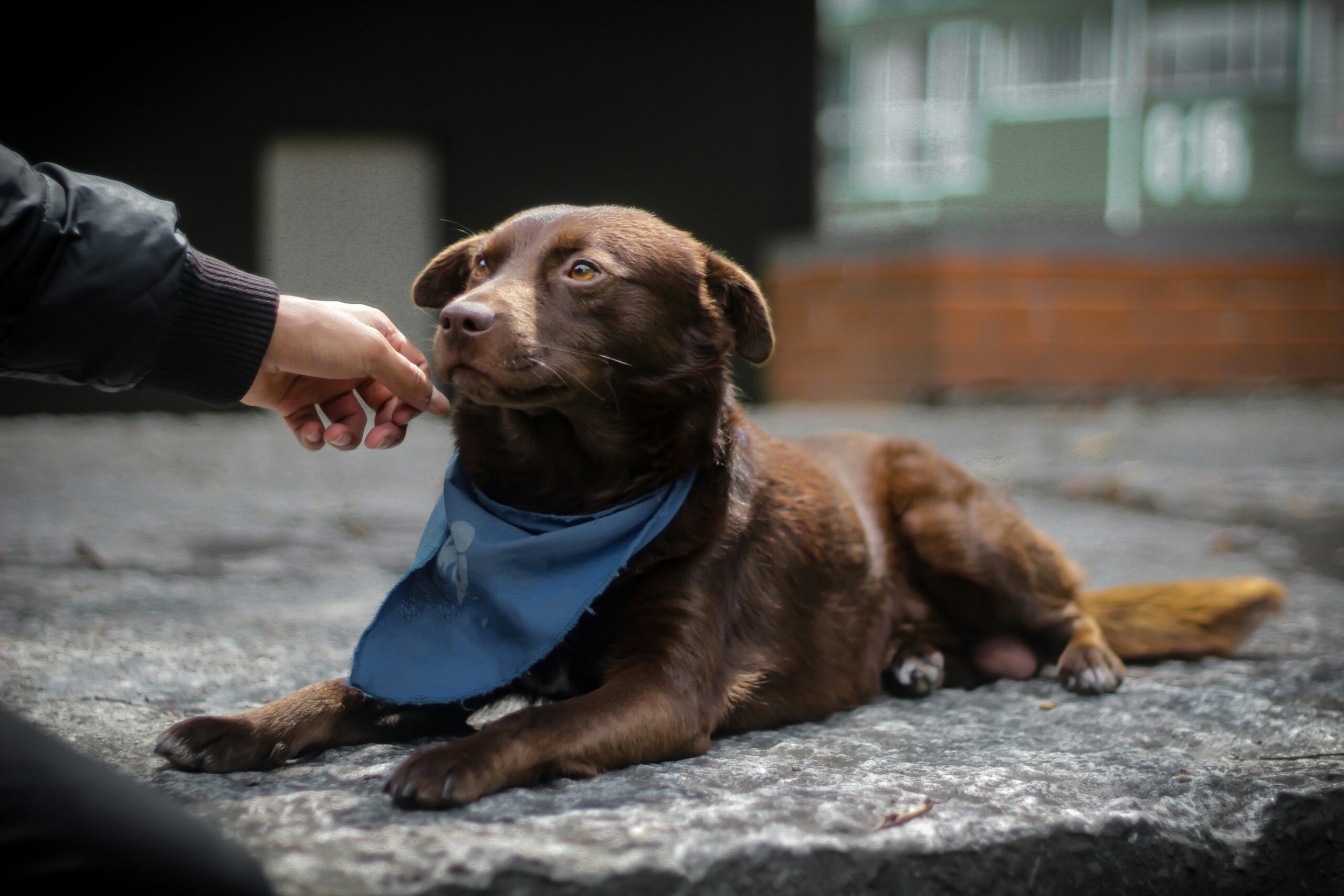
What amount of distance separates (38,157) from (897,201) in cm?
1545

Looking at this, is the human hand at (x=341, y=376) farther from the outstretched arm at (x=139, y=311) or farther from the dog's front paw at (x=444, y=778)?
the dog's front paw at (x=444, y=778)

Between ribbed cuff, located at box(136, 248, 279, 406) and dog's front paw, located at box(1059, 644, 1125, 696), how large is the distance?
1.74m

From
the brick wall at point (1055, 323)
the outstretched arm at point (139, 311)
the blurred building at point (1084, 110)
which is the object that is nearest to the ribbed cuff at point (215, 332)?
the outstretched arm at point (139, 311)

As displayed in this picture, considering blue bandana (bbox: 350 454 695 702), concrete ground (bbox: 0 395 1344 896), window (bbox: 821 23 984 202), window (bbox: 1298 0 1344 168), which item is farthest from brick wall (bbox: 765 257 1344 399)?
window (bbox: 1298 0 1344 168)

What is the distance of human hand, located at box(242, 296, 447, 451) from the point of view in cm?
195

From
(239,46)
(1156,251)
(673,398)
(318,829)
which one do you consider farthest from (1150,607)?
(239,46)

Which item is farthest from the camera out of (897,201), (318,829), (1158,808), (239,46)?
(897,201)

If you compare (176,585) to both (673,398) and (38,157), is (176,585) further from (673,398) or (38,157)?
(38,157)

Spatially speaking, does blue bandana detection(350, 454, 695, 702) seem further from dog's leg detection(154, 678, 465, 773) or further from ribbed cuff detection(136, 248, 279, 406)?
ribbed cuff detection(136, 248, 279, 406)

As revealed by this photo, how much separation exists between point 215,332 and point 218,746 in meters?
0.63

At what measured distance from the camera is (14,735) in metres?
1.16

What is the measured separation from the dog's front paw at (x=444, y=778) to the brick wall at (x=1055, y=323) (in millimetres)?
7599

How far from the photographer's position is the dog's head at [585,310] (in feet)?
6.43

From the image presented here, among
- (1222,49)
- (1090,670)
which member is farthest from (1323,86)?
(1090,670)
